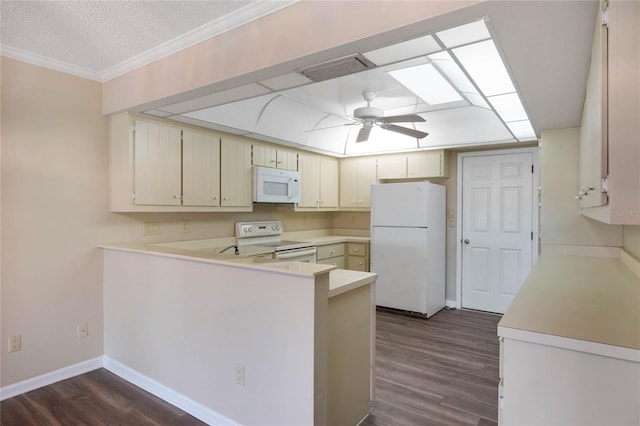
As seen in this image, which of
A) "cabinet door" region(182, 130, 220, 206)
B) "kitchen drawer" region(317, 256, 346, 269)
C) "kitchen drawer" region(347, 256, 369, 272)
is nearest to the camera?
"cabinet door" region(182, 130, 220, 206)

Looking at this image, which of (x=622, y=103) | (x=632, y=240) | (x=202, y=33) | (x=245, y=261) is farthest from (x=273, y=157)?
(x=622, y=103)

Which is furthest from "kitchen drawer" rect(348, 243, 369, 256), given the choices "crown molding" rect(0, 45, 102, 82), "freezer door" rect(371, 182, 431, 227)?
"crown molding" rect(0, 45, 102, 82)

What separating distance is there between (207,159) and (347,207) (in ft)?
8.22

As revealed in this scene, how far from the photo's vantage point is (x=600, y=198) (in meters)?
1.30

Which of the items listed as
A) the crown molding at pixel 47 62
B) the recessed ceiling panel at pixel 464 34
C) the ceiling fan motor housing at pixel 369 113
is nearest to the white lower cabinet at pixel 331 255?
the ceiling fan motor housing at pixel 369 113

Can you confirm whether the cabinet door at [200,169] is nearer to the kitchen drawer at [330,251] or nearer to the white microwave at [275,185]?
the white microwave at [275,185]

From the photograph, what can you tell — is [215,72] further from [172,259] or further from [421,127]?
[421,127]

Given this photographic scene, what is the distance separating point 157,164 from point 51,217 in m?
0.91

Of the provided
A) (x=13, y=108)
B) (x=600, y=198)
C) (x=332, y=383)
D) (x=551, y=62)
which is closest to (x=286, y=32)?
(x=551, y=62)

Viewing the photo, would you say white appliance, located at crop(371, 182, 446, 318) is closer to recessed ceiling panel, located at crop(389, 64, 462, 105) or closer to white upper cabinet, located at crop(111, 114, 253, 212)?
recessed ceiling panel, located at crop(389, 64, 462, 105)

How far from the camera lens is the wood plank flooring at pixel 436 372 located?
235cm

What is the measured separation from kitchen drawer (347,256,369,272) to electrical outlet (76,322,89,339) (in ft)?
10.8

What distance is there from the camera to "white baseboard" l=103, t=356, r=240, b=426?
221cm

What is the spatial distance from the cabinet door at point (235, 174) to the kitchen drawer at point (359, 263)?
6.21 feet
